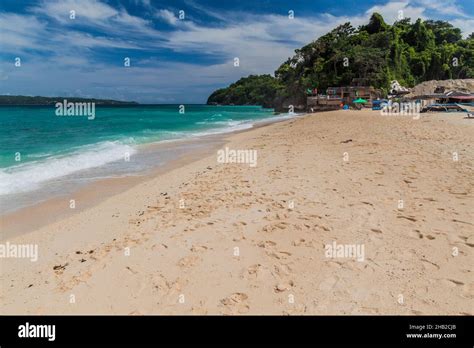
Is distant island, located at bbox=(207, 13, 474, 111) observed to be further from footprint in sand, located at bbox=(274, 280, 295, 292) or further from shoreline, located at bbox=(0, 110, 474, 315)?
footprint in sand, located at bbox=(274, 280, 295, 292)

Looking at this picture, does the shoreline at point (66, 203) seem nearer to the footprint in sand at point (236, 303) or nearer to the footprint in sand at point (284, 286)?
the footprint in sand at point (236, 303)

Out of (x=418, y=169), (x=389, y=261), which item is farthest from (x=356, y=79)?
(x=389, y=261)

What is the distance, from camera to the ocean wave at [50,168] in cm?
1076

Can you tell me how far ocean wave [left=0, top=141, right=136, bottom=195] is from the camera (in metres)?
10.8

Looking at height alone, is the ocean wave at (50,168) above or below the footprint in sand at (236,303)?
above

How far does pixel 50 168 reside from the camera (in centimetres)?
1338

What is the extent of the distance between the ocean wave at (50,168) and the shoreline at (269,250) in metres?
4.59

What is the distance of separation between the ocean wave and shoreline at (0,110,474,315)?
459 cm

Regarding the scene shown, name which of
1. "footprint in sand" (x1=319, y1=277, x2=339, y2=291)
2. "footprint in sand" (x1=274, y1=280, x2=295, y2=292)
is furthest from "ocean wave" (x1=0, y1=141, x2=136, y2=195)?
"footprint in sand" (x1=319, y1=277, x2=339, y2=291)

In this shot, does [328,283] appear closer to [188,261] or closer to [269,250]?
[269,250]
